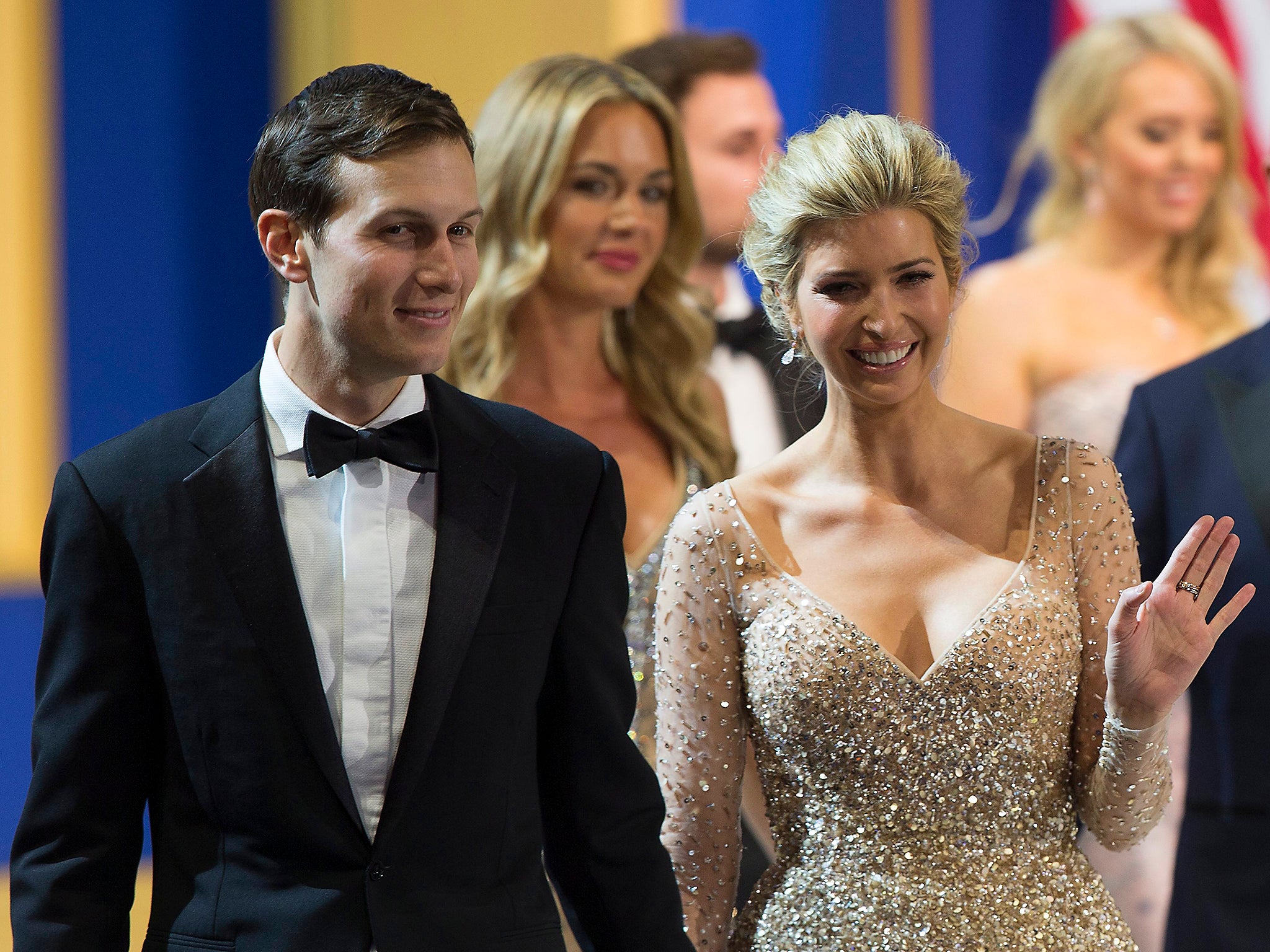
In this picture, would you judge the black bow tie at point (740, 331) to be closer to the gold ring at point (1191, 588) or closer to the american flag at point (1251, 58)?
the gold ring at point (1191, 588)

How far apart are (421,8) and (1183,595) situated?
10.9ft

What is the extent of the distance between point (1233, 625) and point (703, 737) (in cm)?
92

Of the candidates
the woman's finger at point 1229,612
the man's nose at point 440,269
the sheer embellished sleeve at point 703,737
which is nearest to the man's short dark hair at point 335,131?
the man's nose at point 440,269

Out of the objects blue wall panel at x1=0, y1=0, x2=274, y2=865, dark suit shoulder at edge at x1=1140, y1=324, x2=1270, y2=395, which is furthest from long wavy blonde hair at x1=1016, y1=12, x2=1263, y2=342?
blue wall panel at x1=0, y1=0, x2=274, y2=865

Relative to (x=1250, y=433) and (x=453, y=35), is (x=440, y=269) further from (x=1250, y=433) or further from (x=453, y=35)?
(x=453, y=35)

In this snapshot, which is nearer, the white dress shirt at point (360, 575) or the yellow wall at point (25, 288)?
the white dress shirt at point (360, 575)

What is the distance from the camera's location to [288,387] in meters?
1.85

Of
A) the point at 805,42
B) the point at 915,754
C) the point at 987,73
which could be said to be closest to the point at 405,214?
the point at 915,754

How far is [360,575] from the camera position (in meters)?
1.78

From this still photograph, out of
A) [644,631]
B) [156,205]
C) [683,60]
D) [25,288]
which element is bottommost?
[644,631]

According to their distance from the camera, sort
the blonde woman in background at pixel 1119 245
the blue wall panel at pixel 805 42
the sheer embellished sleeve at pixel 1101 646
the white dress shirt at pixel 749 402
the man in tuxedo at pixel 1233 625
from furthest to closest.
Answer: the blue wall panel at pixel 805 42
the blonde woman in background at pixel 1119 245
the white dress shirt at pixel 749 402
the man in tuxedo at pixel 1233 625
the sheer embellished sleeve at pixel 1101 646

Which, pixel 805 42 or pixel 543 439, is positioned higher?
pixel 805 42

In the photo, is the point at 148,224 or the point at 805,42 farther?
the point at 805,42

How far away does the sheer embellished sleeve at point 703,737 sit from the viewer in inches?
88.0
